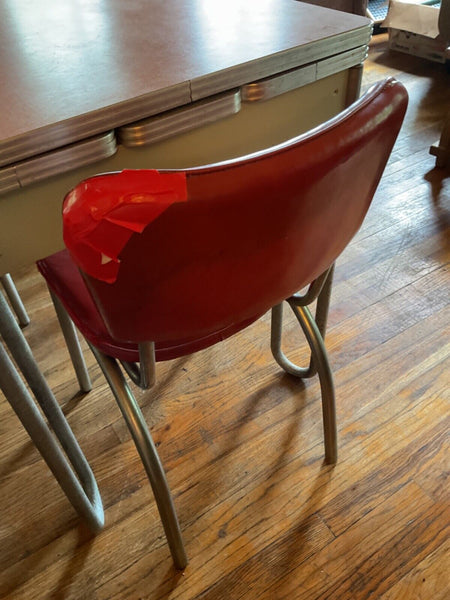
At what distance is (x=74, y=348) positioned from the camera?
3.80 feet

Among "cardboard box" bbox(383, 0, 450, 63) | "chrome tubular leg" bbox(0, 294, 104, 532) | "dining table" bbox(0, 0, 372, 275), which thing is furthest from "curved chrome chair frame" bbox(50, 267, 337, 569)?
"cardboard box" bbox(383, 0, 450, 63)

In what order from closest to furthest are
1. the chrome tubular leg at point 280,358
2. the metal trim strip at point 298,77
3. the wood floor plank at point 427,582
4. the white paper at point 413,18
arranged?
1. the metal trim strip at point 298,77
2. the wood floor plank at point 427,582
3. the chrome tubular leg at point 280,358
4. the white paper at point 413,18

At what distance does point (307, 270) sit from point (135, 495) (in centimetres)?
67

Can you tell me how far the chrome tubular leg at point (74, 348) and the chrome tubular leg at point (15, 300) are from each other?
0.24 m

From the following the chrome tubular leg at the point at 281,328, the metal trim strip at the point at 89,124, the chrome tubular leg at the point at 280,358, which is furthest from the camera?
the chrome tubular leg at the point at 280,358

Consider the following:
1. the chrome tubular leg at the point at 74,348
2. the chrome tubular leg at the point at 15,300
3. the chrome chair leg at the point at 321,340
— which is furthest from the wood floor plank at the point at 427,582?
the chrome tubular leg at the point at 15,300

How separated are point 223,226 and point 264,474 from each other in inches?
29.9

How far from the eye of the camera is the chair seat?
2.40 ft

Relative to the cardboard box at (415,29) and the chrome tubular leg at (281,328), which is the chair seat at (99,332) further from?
the cardboard box at (415,29)

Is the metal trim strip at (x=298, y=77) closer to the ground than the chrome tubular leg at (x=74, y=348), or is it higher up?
higher up

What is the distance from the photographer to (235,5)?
84cm

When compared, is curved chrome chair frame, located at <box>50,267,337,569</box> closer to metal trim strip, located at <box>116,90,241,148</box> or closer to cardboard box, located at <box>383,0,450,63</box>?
metal trim strip, located at <box>116,90,241,148</box>

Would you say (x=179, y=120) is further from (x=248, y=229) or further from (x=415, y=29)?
(x=415, y=29)

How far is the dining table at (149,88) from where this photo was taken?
22.3 inches
